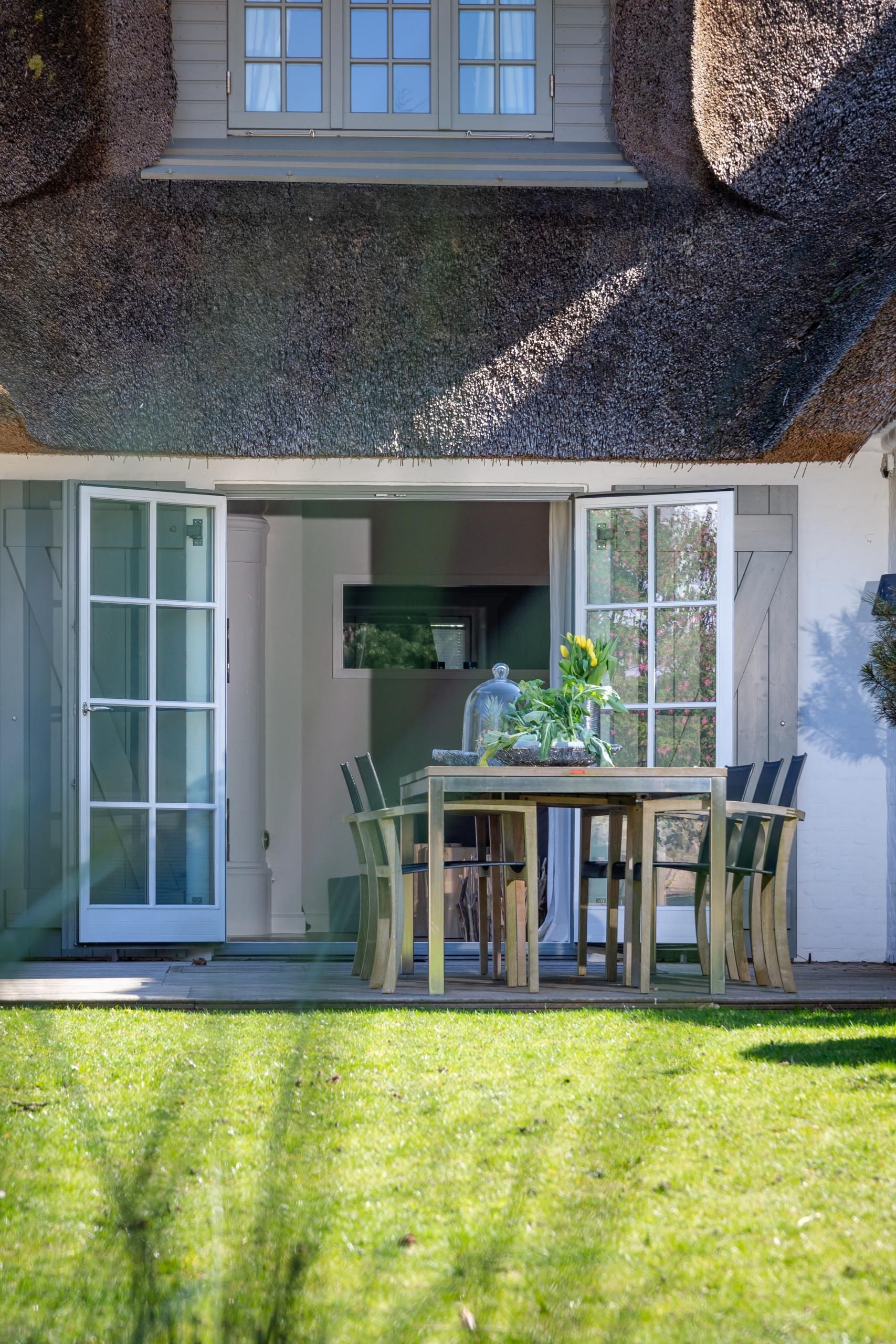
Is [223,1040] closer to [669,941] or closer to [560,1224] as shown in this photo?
[560,1224]

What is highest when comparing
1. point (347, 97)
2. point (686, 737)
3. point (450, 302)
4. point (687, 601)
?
point (347, 97)

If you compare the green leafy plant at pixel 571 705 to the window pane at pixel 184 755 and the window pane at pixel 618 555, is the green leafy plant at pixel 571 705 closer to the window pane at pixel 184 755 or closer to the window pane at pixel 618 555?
the window pane at pixel 618 555

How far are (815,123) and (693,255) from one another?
94 cm

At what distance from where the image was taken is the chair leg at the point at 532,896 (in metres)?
4.35

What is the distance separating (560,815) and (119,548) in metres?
2.19

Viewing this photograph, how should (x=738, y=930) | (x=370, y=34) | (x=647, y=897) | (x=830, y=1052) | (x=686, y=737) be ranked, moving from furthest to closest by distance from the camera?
(x=370, y=34) < (x=686, y=737) < (x=738, y=930) < (x=647, y=897) < (x=830, y=1052)

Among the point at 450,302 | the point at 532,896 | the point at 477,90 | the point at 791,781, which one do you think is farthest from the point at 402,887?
the point at 477,90

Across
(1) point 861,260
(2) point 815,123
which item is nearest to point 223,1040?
(1) point 861,260

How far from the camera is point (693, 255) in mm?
5965

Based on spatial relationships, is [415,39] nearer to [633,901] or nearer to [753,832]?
[753,832]

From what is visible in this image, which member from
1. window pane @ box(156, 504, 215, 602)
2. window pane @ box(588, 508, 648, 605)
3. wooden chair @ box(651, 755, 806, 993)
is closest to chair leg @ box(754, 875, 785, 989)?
wooden chair @ box(651, 755, 806, 993)

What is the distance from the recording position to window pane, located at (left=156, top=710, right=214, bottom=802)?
5816 mm

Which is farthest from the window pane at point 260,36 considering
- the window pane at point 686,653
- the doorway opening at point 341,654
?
the window pane at point 686,653

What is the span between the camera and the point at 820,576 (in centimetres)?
593
